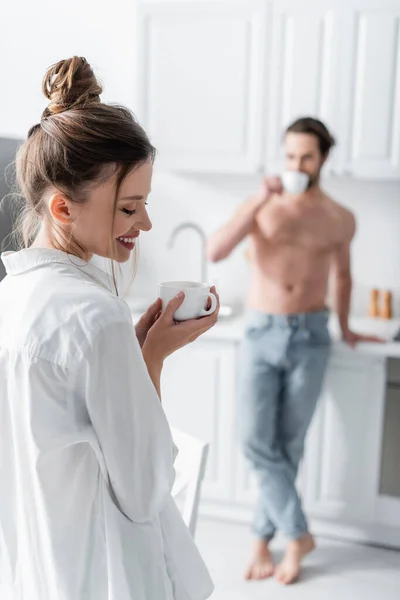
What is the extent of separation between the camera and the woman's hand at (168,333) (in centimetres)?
104

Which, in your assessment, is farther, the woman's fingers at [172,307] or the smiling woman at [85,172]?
the woman's fingers at [172,307]

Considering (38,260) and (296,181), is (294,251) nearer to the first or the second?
(296,181)

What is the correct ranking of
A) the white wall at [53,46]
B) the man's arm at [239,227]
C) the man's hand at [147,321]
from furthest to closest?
the white wall at [53,46]
the man's arm at [239,227]
the man's hand at [147,321]

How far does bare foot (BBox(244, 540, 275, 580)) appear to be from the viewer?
2.50m

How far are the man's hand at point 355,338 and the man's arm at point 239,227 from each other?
543mm

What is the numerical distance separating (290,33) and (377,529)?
6.54ft

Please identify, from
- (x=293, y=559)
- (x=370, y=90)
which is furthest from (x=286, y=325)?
(x=370, y=90)

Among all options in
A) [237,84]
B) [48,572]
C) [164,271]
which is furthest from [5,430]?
[164,271]

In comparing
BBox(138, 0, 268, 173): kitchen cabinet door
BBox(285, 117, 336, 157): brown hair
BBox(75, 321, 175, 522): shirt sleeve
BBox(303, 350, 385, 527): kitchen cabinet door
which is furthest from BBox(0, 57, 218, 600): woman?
BBox(138, 0, 268, 173): kitchen cabinet door

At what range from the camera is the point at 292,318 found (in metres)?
2.51

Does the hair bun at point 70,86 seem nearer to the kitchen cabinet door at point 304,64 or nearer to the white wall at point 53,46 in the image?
the kitchen cabinet door at point 304,64

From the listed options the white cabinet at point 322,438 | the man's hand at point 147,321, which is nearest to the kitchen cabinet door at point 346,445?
the white cabinet at point 322,438

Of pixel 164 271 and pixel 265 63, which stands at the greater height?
pixel 265 63

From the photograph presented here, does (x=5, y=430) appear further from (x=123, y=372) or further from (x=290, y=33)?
(x=290, y=33)
